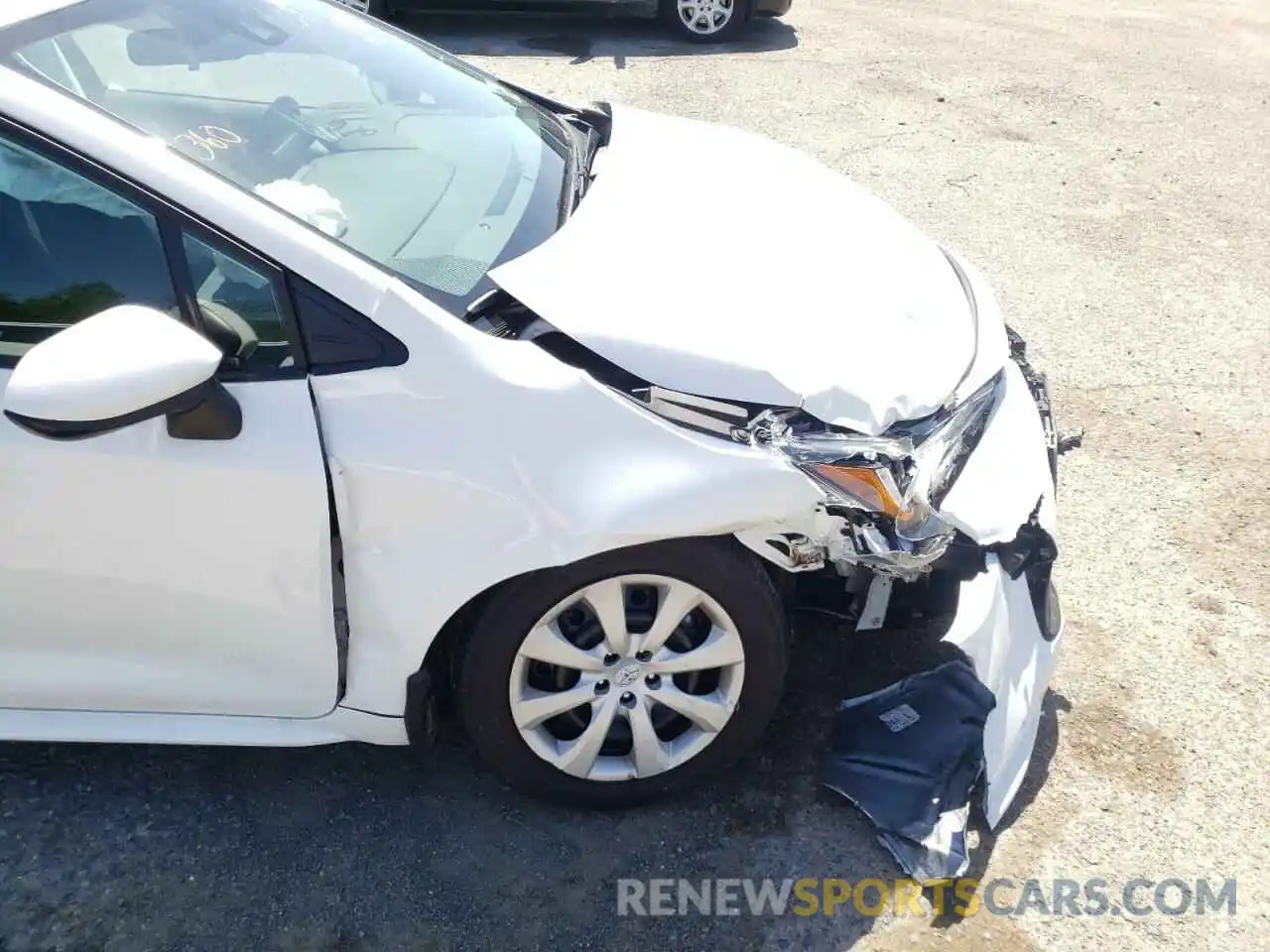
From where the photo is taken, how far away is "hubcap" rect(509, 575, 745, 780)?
2.34 metres

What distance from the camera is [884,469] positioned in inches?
88.7

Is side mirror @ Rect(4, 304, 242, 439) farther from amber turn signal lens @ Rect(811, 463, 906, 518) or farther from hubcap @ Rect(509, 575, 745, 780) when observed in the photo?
amber turn signal lens @ Rect(811, 463, 906, 518)

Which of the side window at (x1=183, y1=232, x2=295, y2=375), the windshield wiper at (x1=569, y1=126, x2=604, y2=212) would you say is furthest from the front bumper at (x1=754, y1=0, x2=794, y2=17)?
the side window at (x1=183, y1=232, x2=295, y2=375)

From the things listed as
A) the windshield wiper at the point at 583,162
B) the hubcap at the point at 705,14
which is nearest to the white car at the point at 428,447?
the windshield wiper at the point at 583,162

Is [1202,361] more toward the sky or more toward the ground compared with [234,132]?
more toward the ground

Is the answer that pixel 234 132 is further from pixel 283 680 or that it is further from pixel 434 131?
pixel 283 680

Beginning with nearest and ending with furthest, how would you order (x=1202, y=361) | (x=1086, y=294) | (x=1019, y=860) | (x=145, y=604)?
(x=145, y=604)
(x=1019, y=860)
(x=1202, y=361)
(x=1086, y=294)

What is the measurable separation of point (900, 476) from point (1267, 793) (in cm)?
129

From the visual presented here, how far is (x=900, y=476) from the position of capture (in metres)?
2.29

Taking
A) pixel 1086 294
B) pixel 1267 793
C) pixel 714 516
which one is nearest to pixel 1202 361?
pixel 1086 294

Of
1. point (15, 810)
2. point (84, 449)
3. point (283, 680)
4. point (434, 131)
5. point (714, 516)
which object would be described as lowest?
point (15, 810)

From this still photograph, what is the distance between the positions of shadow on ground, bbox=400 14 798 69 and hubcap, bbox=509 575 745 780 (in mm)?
7016

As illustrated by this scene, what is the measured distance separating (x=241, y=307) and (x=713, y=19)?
806 cm

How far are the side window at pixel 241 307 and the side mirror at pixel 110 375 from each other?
0.12 meters
